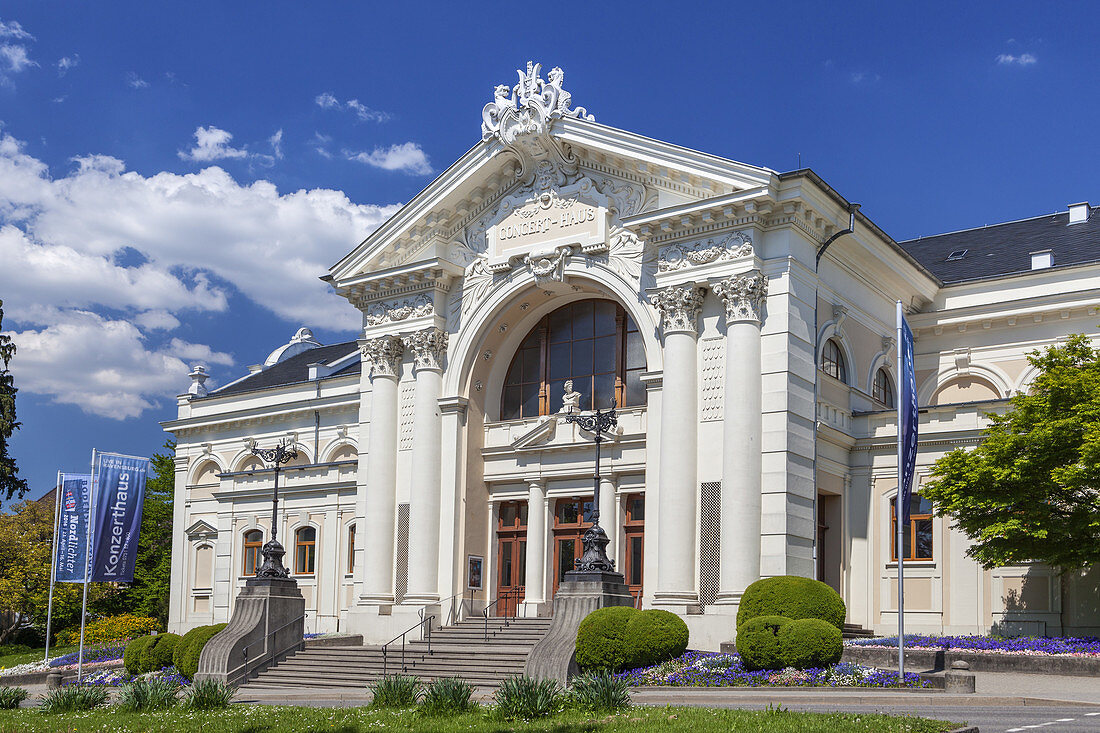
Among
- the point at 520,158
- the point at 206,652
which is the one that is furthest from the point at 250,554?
the point at 520,158

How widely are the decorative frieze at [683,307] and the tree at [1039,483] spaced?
7016 millimetres

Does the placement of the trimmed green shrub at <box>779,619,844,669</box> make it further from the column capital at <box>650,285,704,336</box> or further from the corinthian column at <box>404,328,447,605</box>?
the corinthian column at <box>404,328,447,605</box>

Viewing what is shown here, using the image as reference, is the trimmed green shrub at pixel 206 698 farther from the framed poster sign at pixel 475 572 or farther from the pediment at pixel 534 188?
the pediment at pixel 534 188

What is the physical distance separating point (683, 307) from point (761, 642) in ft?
31.6

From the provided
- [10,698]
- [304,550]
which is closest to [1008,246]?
[304,550]

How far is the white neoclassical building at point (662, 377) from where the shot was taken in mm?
28656

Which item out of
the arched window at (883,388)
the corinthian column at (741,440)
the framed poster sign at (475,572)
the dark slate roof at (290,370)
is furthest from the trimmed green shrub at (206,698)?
the dark slate roof at (290,370)

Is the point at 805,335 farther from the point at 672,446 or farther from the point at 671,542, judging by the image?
the point at 671,542

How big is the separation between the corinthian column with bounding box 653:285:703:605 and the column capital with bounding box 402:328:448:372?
25.2 ft

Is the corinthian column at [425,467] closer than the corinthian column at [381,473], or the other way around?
the corinthian column at [425,467]

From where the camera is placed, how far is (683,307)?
97.6 feet

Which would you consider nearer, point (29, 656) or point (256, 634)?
point (256, 634)

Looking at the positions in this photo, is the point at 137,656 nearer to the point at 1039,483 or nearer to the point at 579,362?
the point at 579,362

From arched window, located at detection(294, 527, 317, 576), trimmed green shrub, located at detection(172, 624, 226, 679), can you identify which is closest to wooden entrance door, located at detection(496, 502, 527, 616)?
trimmed green shrub, located at detection(172, 624, 226, 679)
